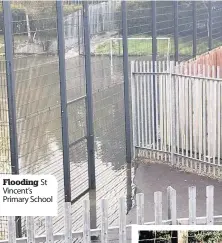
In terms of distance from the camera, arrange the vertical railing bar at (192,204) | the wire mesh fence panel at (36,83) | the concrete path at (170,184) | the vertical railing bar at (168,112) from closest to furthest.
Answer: the vertical railing bar at (192,204) < the wire mesh fence panel at (36,83) < the concrete path at (170,184) < the vertical railing bar at (168,112)

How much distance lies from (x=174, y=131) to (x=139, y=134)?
2.63 ft

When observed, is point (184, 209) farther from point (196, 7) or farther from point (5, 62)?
point (196, 7)

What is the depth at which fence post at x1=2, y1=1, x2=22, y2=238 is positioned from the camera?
276 inches

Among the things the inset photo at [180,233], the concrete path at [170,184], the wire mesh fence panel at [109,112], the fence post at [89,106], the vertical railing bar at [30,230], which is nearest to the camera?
the inset photo at [180,233]

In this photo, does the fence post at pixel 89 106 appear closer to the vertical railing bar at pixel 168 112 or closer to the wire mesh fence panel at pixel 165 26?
the vertical railing bar at pixel 168 112

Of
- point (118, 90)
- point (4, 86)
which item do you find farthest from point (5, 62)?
point (118, 90)

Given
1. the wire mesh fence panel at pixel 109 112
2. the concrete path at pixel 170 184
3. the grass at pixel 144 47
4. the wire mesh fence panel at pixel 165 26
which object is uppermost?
the wire mesh fence panel at pixel 165 26

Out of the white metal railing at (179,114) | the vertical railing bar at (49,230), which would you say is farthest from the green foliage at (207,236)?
the white metal railing at (179,114)

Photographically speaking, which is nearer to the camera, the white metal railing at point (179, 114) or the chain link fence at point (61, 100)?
the chain link fence at point (61, 100)
